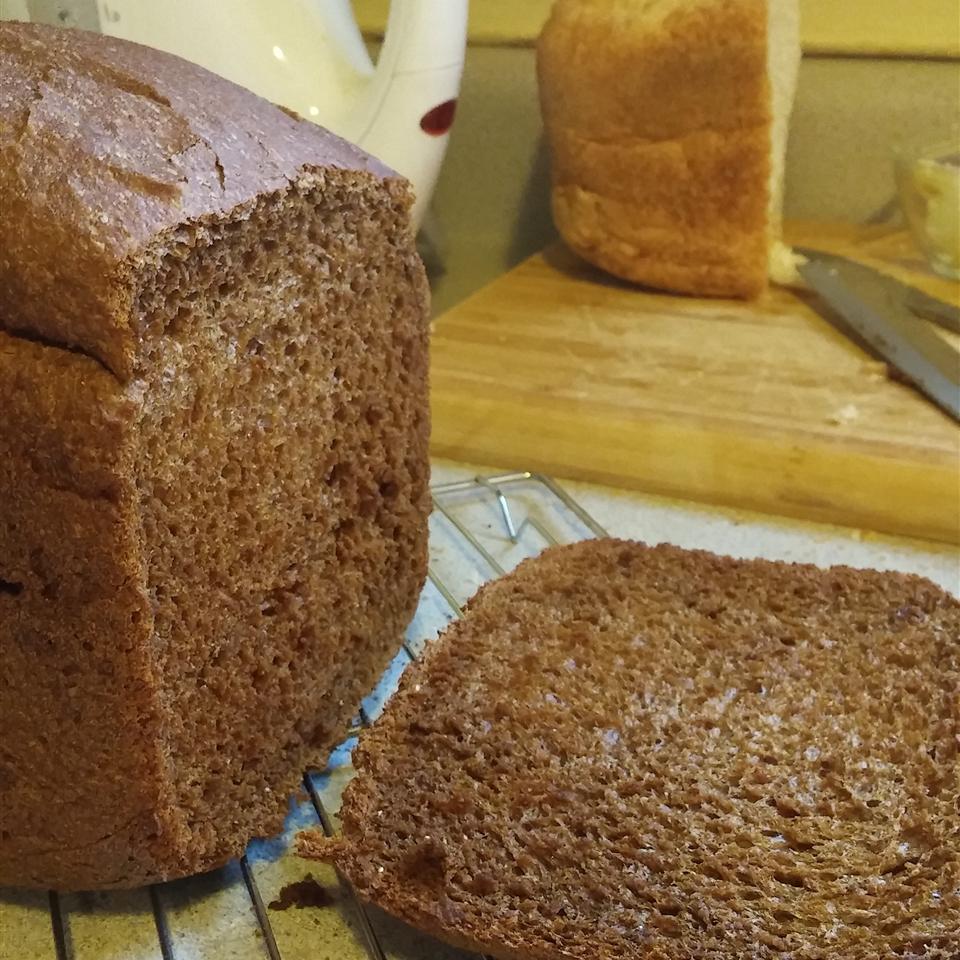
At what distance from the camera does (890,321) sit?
1674 mm

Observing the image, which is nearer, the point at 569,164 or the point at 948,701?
the point at 948,701

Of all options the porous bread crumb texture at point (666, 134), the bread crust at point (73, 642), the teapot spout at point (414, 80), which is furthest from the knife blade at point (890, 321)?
the bread crust at point (73, 642)

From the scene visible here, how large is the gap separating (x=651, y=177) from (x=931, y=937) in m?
1.42

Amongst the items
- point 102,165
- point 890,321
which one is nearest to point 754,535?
point 890,321

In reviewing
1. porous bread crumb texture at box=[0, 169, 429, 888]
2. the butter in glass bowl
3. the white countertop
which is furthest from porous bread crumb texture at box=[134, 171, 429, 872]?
the butter in glass bowl

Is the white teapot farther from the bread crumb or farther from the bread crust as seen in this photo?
the bread crust

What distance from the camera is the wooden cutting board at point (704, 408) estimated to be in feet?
4.58

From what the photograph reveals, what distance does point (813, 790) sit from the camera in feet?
2.87

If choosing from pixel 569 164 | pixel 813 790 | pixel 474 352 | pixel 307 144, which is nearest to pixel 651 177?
pixel 569 164

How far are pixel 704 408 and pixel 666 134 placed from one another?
0.58m

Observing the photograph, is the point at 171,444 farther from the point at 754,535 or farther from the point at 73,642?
the point at 754,535

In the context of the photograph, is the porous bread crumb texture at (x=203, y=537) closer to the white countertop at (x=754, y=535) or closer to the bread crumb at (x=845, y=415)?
the white countertop at (x=754, y=535)

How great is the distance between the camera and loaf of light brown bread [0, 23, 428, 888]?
699 mm

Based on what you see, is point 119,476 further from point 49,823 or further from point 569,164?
point 569,164
